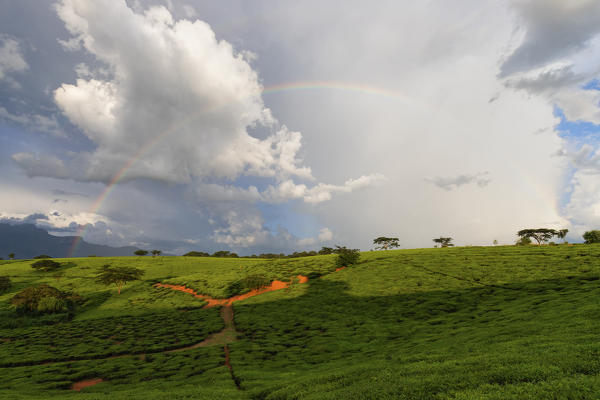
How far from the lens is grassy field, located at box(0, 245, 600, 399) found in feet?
45.8

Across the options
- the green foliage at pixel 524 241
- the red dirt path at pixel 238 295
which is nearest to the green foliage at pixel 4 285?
the red dirt path at pixel 238 295

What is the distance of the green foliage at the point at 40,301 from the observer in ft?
216

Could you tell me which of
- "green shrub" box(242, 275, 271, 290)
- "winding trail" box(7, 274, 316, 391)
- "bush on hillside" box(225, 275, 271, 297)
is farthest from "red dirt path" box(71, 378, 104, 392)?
"green shrub" box(242, 275, 271, 290)

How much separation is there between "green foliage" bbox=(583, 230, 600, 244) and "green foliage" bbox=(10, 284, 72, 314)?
173274 mm

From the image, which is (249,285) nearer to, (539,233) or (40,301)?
(40,301)

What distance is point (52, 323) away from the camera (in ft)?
203

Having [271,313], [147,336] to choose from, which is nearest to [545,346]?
[271,313]

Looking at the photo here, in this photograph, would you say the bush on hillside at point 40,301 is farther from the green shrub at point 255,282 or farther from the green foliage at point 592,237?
the green foliage at point 592,237

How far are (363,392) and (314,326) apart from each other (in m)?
32.8

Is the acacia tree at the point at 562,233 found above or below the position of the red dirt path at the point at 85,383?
above

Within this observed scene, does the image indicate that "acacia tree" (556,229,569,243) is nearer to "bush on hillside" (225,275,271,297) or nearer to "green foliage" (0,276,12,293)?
"bush on hillside" (225,275,271,297)

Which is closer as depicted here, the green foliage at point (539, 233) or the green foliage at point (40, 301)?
the green foliage at point (40, 301)

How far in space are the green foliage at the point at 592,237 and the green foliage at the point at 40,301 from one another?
173 meters

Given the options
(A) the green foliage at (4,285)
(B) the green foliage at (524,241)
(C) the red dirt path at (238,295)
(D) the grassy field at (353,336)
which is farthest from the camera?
(B) the green foliage at (524,241)
